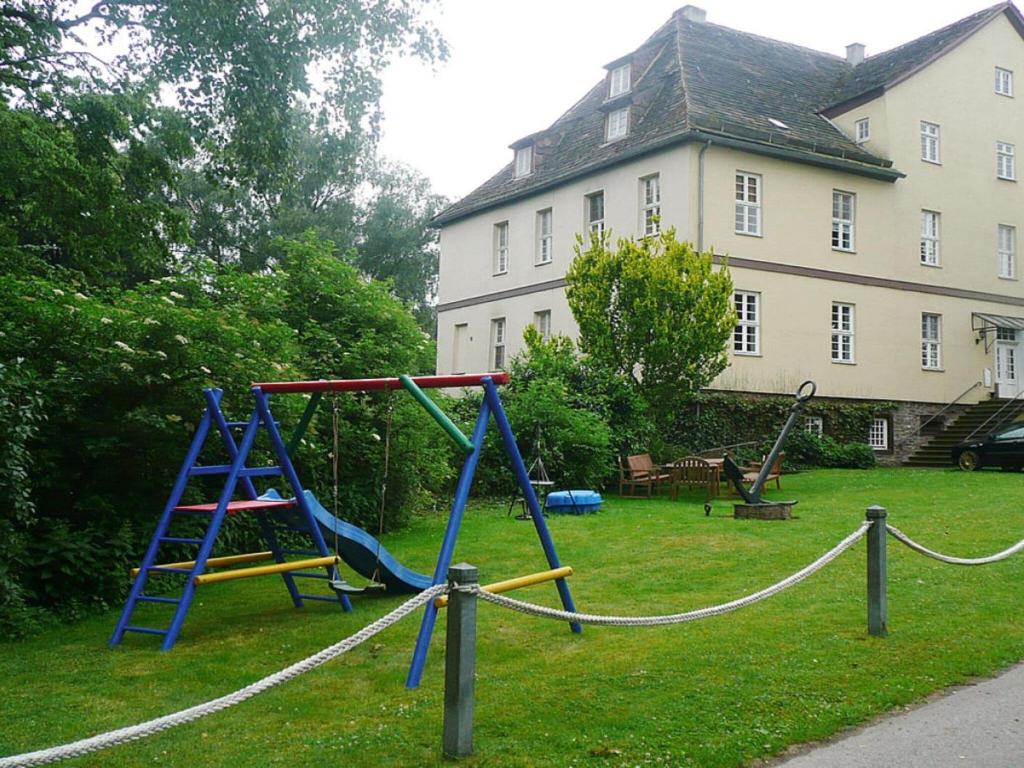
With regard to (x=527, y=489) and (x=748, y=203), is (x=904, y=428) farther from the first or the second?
(x=527, y=489)

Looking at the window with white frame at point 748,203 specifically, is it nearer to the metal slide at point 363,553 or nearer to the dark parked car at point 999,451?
the dark parked car at point 999,451

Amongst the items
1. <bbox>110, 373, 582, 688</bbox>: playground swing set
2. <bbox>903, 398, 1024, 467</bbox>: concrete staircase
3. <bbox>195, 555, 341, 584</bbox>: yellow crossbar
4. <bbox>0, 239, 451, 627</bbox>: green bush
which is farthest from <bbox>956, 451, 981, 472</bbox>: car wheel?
<bbox>195, 555, 341, 584</bbox>: yellow crossbar

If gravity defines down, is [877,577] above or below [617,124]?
below

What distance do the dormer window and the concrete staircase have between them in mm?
13892

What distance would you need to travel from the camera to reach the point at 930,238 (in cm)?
3152

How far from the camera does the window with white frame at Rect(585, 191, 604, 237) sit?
3025 centimetres

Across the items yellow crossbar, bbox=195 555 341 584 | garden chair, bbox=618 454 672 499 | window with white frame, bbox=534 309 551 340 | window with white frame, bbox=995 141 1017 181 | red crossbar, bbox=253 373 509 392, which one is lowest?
yellow crossbar, bbox=195 555 341 584

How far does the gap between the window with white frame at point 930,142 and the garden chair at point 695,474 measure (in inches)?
685

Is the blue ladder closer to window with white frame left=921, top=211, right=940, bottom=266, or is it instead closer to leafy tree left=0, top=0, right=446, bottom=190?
leafy tree left=0, top=0, right=446, bottom=190

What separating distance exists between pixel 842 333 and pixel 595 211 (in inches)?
317

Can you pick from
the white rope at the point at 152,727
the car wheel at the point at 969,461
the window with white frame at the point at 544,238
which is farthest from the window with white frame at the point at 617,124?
the white rope at the point at 152,727

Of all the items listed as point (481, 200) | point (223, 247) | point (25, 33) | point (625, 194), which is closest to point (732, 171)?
point (625, 194)

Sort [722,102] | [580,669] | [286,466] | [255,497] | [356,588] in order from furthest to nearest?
1. [722,102]
2. [255,497]
3. [286,466]
4. [356,588]
5. [580,669]

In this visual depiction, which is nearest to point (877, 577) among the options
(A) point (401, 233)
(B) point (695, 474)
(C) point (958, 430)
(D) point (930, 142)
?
(B) point (695, 474)
